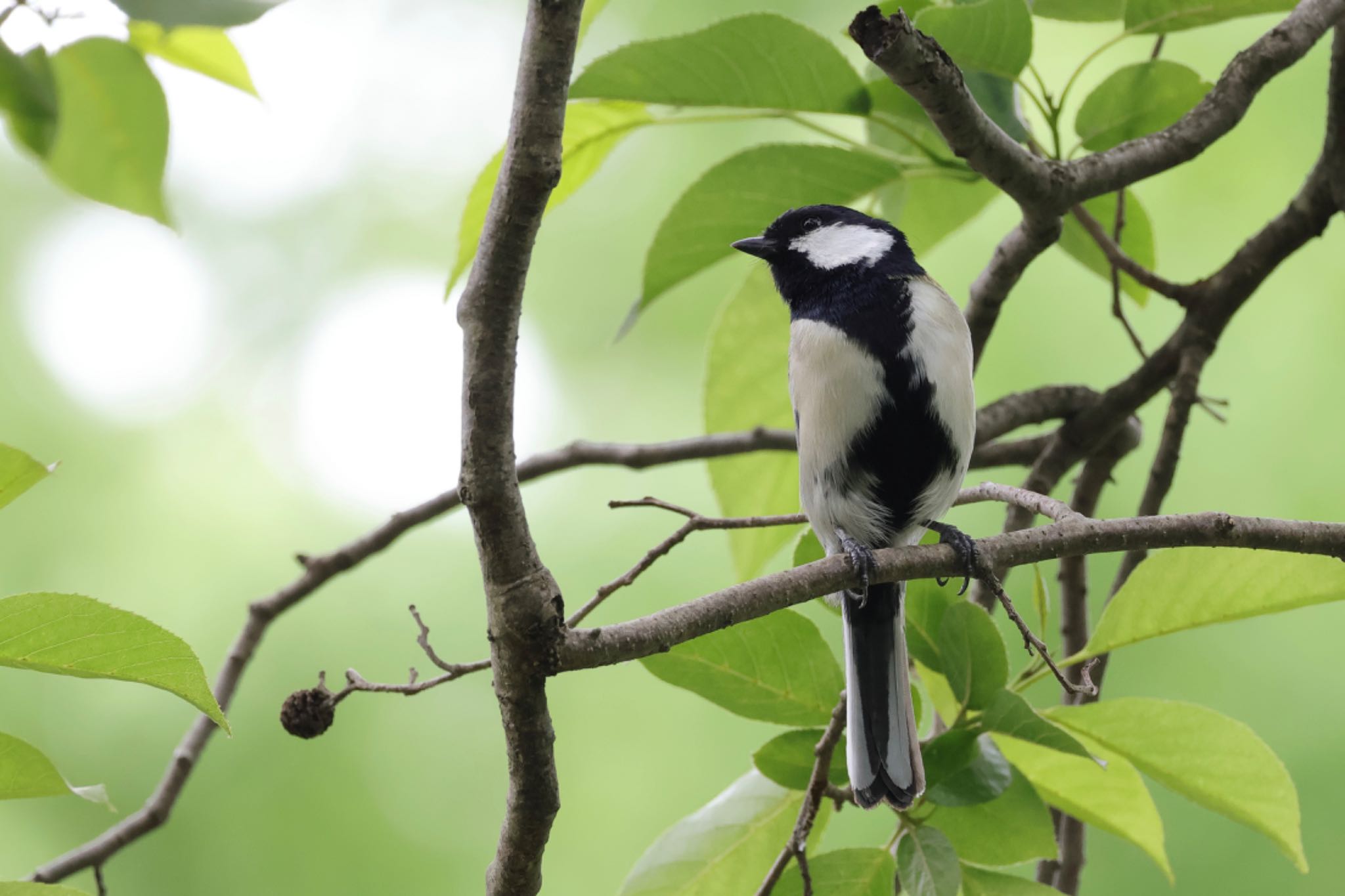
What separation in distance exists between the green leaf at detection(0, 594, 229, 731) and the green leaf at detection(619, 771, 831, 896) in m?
0.41

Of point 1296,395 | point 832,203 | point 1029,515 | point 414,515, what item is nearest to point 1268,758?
point 1029,515

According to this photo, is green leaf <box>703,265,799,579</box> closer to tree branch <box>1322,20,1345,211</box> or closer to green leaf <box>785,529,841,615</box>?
green leaf <box>785,529,841,615</box>

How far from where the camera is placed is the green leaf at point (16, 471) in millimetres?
677

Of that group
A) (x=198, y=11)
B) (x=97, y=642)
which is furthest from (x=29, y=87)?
(x=97, y=642)

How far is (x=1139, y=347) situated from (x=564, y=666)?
89 cm

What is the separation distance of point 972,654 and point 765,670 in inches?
6.3

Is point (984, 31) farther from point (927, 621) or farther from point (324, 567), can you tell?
point (324, 567)

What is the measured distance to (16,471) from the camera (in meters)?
0.68

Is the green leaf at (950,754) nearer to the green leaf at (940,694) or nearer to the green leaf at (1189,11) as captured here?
the green leaf at (940,694)

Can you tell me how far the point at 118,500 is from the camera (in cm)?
281

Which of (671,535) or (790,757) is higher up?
(671,535)

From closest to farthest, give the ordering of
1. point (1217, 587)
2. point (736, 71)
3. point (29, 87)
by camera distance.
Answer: point (29, 87) → point (1217, 587) → point (736, 71)

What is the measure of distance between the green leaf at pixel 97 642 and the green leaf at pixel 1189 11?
1034mm

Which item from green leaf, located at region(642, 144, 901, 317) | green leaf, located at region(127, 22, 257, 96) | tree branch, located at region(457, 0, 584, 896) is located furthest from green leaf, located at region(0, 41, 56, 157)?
green leaf, located at region(642, 144, 901, 317)
